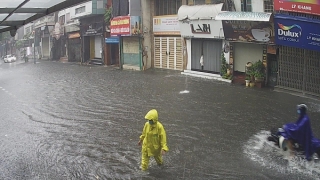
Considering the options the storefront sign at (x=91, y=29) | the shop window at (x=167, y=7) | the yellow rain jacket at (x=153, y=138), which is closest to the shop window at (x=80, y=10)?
the storefront sign at (x=91, y=29)

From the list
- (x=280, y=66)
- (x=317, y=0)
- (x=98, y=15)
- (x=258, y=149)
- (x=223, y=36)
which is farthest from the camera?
(x=98, y=15)

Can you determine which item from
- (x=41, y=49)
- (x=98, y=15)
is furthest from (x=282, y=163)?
(x=41, y=49)

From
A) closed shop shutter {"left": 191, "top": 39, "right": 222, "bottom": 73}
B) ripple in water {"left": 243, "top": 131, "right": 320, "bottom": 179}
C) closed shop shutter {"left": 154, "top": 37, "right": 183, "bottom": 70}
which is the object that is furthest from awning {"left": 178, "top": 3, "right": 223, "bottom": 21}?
ripple in water {"left": 243, "top": 131, "right": 320, "bottom": 179}

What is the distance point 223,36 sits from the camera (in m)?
18.1

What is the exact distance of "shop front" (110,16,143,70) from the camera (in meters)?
25.4

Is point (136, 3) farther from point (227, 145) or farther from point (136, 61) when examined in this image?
point (227, 145)

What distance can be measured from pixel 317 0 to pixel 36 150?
396 inches

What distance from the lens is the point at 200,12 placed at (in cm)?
1936

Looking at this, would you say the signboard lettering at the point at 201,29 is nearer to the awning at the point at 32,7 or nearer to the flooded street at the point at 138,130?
the flooded street at the point at 138,130

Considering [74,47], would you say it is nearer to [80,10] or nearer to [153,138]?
[80,10]

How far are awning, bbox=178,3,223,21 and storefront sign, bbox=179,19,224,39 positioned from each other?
0.89ft

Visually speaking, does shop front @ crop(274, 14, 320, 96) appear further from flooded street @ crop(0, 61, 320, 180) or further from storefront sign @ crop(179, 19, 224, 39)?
storefront sign @ crop(179, 19, 224, 39)

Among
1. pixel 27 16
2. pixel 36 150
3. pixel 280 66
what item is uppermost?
pixel 27 16

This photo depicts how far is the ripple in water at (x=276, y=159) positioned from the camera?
680cm
